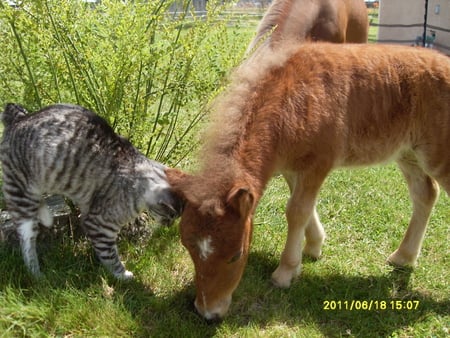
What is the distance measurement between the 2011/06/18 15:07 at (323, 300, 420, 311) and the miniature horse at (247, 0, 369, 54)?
2519mm

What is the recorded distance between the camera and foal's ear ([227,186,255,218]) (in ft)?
9.63

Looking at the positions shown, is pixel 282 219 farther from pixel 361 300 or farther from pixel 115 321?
pixel 115 321

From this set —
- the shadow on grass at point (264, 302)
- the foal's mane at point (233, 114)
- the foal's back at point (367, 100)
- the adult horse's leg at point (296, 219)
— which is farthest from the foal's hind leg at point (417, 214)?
the foal's mane at point (233, 114)

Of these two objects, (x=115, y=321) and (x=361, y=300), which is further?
(x=361, y=300)

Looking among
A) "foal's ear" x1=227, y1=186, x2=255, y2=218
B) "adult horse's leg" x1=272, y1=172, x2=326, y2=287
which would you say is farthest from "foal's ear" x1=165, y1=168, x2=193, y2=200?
"adult horse's leg" x1=272, y1=172, x2=326, y2=287

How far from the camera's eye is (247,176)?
3256mm

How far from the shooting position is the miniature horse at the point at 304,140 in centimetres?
310

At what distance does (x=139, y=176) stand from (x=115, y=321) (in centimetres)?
Result: 109

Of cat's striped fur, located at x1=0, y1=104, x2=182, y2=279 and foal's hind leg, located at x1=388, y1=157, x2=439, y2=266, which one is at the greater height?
cat's striped fur, located at x1=0, y1=104, x2=182, y2=279

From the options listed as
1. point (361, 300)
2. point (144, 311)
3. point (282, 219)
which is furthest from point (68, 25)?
point (361, 300)

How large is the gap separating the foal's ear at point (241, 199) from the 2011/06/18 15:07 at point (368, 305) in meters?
1.30

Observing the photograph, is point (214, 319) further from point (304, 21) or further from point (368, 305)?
point (304, 21)

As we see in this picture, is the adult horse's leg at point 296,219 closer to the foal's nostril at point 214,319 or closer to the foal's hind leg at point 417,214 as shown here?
the foal's nostril at point 214,319

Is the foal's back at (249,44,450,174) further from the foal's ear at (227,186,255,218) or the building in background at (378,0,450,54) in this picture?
the building in background at (378,0,450,54)
